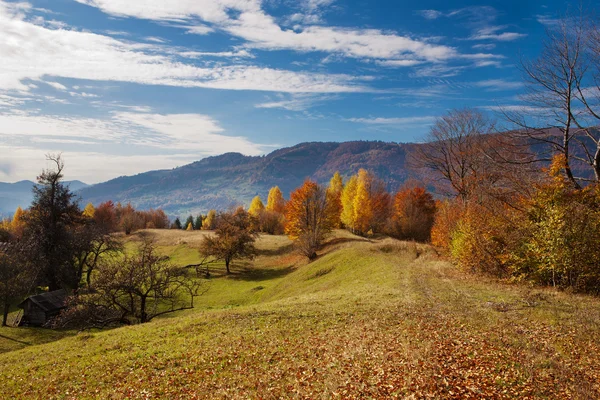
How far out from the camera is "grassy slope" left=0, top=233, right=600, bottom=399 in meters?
11.1

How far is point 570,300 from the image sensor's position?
63.4ft

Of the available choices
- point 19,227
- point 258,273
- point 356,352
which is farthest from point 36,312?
point 19,227

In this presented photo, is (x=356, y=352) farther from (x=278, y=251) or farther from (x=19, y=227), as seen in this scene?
(x=19, y=227)

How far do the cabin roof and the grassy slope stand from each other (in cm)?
1950

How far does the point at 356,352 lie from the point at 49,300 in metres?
40.7

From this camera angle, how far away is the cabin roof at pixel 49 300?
124 ft

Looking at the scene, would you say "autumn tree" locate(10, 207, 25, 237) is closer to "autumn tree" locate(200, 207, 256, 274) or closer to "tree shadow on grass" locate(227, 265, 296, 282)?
"autumn tree" locate(200, 207, 256, 274)

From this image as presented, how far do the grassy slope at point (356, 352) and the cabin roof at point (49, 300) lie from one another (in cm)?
1950

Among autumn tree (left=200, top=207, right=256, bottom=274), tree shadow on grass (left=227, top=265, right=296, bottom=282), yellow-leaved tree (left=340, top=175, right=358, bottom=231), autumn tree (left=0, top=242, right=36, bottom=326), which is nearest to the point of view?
autumn tree (left=0, top=242, right=36, bottom=326)

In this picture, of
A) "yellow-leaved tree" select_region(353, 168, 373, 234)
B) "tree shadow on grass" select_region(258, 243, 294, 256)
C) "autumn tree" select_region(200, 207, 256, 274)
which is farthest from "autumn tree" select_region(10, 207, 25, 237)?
"yellow-leaved tree" select_region(353, 168, 373, 234)

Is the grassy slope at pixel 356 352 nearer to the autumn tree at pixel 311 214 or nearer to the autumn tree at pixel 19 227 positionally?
the autumn tree at pixel 19 227

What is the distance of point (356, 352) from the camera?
560 inches

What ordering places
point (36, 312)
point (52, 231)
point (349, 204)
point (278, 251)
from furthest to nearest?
1. point (349, 204)
2. point (278, 251)
3. point (52, 231)
4. point (36, 312)

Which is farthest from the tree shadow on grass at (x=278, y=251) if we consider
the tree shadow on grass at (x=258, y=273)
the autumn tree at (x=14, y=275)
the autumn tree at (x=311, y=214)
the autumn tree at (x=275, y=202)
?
the autumn tree at (x=275, y=202)
